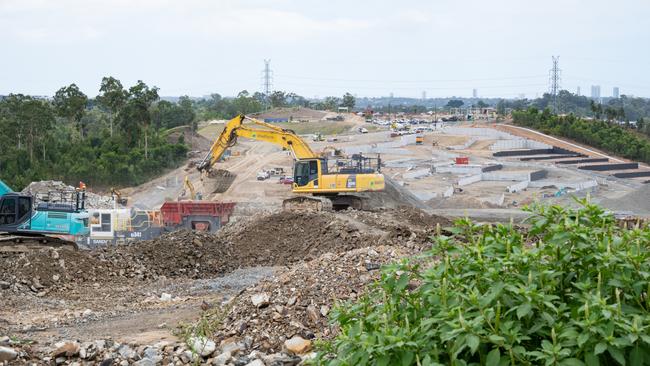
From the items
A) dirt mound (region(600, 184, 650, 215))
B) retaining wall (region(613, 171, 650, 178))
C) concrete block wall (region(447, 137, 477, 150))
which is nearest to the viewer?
dirt mound (region(600, 184, 650, 215))

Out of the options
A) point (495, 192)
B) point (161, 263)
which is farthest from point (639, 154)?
point (161, 263)

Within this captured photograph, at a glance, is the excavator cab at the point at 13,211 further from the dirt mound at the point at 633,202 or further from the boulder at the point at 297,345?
the dirt mound at the point at 633,202

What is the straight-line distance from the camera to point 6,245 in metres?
20.1

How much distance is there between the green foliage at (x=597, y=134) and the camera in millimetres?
64688

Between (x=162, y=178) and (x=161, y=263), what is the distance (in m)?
34.0

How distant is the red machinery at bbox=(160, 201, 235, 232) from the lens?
2723 centimetres

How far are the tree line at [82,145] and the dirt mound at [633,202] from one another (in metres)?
28.1

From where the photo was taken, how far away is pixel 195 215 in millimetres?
27719

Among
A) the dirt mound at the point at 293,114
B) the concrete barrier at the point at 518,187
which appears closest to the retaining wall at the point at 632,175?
the concrete barrier at the point at 518,187

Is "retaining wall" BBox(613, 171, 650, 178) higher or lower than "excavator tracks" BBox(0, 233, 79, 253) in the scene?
lower

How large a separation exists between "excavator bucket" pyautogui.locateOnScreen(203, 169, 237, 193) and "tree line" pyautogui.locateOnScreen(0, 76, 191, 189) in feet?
51.9

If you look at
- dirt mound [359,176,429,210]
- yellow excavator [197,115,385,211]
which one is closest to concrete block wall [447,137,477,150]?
dirt mound [359,176,429,210]

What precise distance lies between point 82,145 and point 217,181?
2240 centimetres

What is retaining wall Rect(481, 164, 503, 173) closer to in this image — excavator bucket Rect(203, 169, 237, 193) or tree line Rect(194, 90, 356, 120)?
excavator bucket Rect(203, 169, 237, 193)
